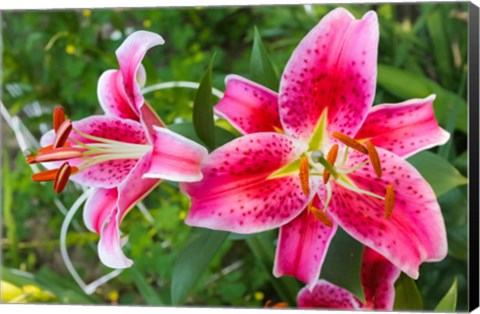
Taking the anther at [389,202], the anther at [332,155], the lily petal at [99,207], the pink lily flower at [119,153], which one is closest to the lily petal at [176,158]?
the pink lily flower at [119,153]

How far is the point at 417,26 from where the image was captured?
1.79 meters

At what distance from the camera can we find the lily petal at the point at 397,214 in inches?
68.7

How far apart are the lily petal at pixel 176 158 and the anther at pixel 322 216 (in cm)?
20

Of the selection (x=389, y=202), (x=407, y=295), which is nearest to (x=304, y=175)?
(x=389, y=202)

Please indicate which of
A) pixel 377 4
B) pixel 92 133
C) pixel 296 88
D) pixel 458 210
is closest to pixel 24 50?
pixel 92 133

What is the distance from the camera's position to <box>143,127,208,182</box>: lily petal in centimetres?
177

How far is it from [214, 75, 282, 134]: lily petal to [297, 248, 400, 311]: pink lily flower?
0.27m

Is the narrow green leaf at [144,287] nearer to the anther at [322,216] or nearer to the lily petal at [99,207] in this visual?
the lily petal at [99,207]

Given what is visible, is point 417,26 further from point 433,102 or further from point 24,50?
point 24,50

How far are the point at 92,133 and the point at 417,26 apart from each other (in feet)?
1.92

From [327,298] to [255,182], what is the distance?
235 mm

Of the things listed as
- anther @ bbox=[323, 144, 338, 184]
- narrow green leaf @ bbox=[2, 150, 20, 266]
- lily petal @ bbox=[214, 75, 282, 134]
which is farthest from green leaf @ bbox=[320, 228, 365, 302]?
narrow green leaf @ bbox=[2, 150, 20, 266]

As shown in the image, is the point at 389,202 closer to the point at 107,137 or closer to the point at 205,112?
the point at 205,112

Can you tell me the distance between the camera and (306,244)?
1778 mm
